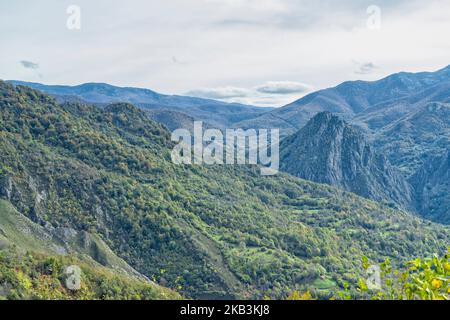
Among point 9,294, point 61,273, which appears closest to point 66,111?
point 61,273

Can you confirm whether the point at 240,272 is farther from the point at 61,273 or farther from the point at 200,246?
the point at 61,273

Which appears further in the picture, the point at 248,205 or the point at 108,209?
the point at 248,205

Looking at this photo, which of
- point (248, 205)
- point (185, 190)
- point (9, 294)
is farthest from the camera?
point (248, 205)

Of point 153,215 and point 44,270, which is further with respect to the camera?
point 153,215

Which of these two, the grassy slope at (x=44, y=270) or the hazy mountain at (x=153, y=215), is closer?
the grassy slope at (x=44, y=270)

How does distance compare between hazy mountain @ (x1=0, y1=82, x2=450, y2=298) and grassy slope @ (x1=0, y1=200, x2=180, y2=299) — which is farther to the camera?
hazy mountain @ (x1=0, y1=82, x2=450, y2=298)

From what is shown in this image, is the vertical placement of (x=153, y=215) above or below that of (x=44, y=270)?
below
